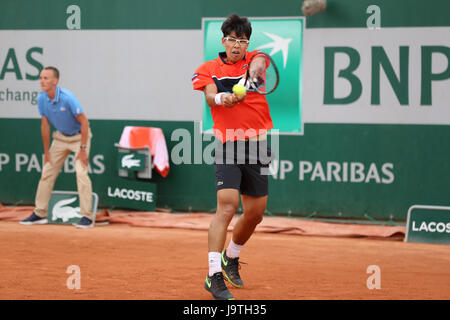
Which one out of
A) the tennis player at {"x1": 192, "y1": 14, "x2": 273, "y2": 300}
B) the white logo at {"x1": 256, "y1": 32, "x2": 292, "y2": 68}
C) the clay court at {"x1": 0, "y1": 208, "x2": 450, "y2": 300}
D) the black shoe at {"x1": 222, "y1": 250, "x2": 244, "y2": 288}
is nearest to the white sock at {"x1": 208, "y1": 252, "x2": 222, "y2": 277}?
the tennis player at {"x1": 192, "y1": 14, "x2": 273, "y2": 300}

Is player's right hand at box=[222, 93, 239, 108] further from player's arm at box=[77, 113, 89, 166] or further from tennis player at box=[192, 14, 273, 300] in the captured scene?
player's arm at box=[77, 113, 89, 166]

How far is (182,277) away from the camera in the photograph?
493 cm

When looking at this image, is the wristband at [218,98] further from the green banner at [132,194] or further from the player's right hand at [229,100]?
the green banner at [132,194]

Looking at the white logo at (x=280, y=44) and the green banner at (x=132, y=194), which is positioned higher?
the white logo at (x=280, y=44)

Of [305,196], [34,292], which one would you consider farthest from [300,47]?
[34,292]

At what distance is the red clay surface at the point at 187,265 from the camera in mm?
4469

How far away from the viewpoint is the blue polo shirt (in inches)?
279

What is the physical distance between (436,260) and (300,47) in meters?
3.07

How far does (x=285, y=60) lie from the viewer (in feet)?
25.5

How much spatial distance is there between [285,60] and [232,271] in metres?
3.77

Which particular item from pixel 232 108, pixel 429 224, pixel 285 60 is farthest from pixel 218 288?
pixel 285 60

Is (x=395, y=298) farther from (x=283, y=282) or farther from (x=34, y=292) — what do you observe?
(x=34, y=292)

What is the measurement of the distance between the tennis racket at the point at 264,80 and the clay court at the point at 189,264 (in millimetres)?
1353

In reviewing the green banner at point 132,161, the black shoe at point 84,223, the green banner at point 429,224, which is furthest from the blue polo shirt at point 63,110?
the green banner at point 429,224
